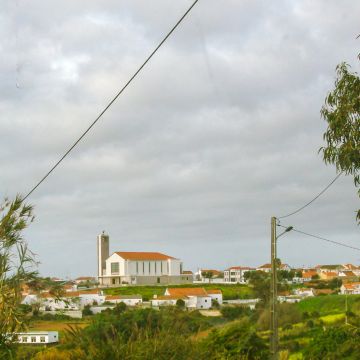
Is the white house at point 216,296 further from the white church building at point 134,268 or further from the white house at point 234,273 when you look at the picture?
the white house at point 234,273

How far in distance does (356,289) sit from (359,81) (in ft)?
323

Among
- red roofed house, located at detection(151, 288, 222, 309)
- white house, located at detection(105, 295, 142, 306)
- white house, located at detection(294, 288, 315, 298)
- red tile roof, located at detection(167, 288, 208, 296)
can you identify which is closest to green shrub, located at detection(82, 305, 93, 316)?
white house, located at detection(105, 295, 142, 306)

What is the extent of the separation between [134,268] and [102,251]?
7229 millimetres

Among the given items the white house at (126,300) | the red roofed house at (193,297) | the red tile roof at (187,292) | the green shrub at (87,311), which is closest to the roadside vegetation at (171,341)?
the green shrub at (87,311)

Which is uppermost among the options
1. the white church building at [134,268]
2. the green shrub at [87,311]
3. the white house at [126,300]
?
the white church building at [134,268]

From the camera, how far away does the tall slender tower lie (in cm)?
13261

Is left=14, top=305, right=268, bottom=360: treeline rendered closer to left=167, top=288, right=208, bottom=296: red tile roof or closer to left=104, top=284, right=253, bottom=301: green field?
left=104, top=284, right=253, bottom=301: green field

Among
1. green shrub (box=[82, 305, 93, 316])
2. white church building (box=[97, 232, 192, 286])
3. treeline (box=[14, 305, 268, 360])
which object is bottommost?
green shrub (box=[82, 305, 93, 316])

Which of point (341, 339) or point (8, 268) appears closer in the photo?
point (8, 268)

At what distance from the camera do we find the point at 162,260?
137 metres

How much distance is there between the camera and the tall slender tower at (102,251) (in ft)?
435

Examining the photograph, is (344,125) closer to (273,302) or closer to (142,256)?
(273,302)

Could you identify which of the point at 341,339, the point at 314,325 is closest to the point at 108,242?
the point at 314,325

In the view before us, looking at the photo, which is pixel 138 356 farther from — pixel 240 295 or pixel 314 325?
pixel 240 295
